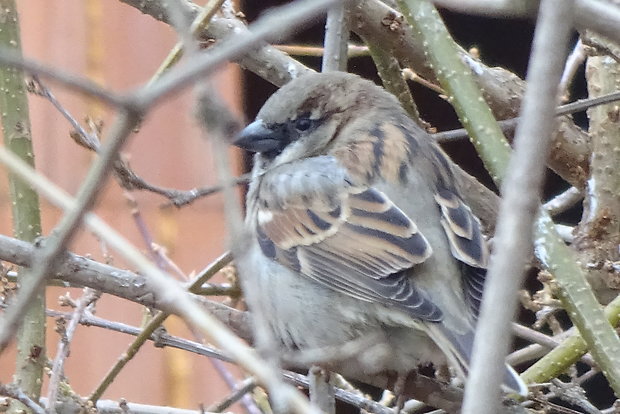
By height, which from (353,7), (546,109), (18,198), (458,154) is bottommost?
(546,109)

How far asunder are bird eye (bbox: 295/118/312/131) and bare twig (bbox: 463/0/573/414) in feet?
4.76

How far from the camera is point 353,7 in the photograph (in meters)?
1.87

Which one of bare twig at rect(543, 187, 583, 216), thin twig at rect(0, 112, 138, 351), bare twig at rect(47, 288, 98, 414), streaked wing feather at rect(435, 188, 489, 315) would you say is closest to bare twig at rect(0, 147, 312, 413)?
thin twig at rect(0, 112, 138, 351)

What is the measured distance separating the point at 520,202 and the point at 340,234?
1.17 meters

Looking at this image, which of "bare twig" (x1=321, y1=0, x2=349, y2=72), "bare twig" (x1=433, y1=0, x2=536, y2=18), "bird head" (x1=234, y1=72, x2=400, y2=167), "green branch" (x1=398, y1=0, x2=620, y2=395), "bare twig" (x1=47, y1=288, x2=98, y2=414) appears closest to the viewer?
"bare twig" (x1=433, y1=0, x2=536, y2=18)

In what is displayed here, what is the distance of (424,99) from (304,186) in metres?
2.52

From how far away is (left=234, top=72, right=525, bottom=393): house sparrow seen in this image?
1.65 meters

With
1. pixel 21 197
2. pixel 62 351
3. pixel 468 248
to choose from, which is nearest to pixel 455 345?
pixel 468 248

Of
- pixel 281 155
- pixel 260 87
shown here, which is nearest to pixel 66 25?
pixel 260 87

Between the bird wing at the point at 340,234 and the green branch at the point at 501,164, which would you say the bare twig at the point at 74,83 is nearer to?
the green branch at the point at 501,164

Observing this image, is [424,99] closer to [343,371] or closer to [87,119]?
[87,119]

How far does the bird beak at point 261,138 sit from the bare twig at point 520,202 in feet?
4.67

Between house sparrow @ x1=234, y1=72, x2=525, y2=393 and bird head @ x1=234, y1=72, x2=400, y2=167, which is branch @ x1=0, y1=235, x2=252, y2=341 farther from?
bird head @ x1=234, y1=72, x2=400, y2=167

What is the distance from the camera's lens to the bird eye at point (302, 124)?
208 cm
